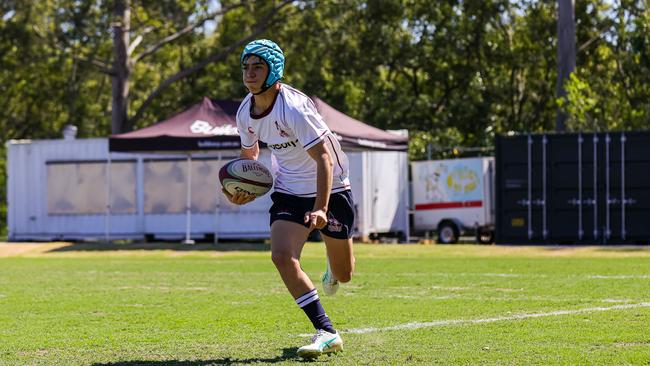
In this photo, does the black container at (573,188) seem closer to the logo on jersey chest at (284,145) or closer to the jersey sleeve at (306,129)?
the logo on jersey chest at (284,145)

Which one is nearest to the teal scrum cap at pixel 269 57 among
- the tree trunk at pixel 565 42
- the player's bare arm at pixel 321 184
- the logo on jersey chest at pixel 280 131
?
the logo on jersey chest at pixel 280 131

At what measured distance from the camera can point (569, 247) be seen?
2642cm

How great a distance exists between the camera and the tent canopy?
83.6ft

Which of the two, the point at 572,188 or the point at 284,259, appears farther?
the point at 572,188

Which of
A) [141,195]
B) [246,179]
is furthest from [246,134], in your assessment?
[141,195]

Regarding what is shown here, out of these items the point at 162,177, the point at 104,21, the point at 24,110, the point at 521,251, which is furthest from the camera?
the point at 24,110

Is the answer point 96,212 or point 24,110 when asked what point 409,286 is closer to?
point 96,212

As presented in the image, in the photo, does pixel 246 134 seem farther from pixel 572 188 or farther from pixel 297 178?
A: pixel 572 188

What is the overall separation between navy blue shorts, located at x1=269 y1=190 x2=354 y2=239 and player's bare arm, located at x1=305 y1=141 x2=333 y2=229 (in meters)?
0.24

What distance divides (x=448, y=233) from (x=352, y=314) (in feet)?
71.8

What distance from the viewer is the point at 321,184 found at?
8.00m

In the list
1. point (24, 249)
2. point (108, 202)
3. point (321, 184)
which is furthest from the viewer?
point (108, 202)

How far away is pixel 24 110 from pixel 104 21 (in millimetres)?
14190

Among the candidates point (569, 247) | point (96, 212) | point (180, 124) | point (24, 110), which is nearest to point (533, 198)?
point (569, 247)
